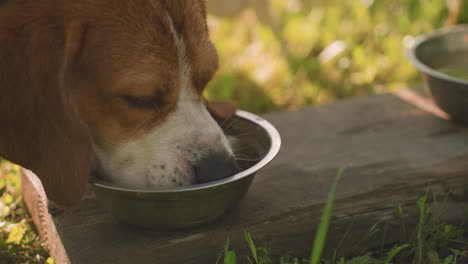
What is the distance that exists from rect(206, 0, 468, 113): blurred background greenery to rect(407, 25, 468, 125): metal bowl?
812mm

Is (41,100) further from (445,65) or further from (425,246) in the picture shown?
(445,65)

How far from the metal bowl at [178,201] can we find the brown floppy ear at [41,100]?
183 mm

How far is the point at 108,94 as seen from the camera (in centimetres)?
252

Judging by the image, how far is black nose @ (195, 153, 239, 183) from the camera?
259 centimetres

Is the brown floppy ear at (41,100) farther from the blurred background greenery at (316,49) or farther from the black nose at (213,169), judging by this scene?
the blurred background greenery at (316,49)

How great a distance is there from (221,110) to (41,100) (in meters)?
1.07

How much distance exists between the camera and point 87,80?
8.27 feet

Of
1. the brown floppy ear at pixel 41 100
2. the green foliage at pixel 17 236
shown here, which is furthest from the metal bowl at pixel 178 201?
the green foliage at pixel 17 236

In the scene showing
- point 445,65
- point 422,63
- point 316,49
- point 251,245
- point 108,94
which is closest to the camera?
point 108,94

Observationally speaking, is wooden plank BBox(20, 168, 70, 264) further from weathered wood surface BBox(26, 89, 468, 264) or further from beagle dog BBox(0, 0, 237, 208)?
beagle dog BBox(0, 0, 237, 208)

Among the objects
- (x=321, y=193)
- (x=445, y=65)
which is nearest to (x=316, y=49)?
(x=445, y=65)

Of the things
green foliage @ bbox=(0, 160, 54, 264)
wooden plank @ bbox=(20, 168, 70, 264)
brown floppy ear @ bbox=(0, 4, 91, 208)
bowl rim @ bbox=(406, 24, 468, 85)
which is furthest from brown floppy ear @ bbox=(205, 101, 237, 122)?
bowl rim @ bbox=(406, 24, 468, 85)

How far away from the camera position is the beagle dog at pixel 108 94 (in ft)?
7.77

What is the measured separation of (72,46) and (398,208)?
1.76 meters
